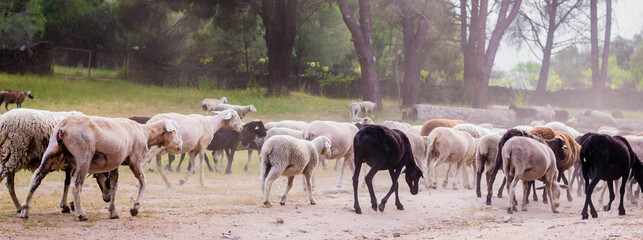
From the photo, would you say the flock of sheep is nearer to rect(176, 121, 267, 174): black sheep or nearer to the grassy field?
rect(176, 121, 267, 174): black sheep

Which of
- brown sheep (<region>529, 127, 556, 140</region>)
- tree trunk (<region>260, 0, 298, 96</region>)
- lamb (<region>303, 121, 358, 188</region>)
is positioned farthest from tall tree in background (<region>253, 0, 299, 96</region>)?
brown sheep (<region>529, 127, 556, 140</region>)

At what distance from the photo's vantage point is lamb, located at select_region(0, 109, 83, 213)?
8812mm

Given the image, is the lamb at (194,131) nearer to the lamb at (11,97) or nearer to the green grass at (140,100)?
the green grass at (140,100)

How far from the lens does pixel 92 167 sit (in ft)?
27.4

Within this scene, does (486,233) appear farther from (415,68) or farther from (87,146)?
(415,68)

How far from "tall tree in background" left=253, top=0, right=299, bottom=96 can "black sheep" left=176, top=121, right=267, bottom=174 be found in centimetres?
1223

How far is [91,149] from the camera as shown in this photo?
812 cm

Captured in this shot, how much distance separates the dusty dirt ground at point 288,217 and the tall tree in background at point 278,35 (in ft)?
52.2

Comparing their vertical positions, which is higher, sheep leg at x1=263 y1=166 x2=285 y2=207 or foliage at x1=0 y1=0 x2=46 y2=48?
foliage at x1=0 y1=0 x2=46 y2=48

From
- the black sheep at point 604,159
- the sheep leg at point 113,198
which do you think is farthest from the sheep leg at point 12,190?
the black sheep at point 604,159

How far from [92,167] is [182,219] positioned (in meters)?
1.37

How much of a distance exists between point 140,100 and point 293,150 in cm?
1612

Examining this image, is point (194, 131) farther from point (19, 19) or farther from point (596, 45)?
point (596, 45)

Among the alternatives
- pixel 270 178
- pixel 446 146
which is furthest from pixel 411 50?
pixel 270 178
